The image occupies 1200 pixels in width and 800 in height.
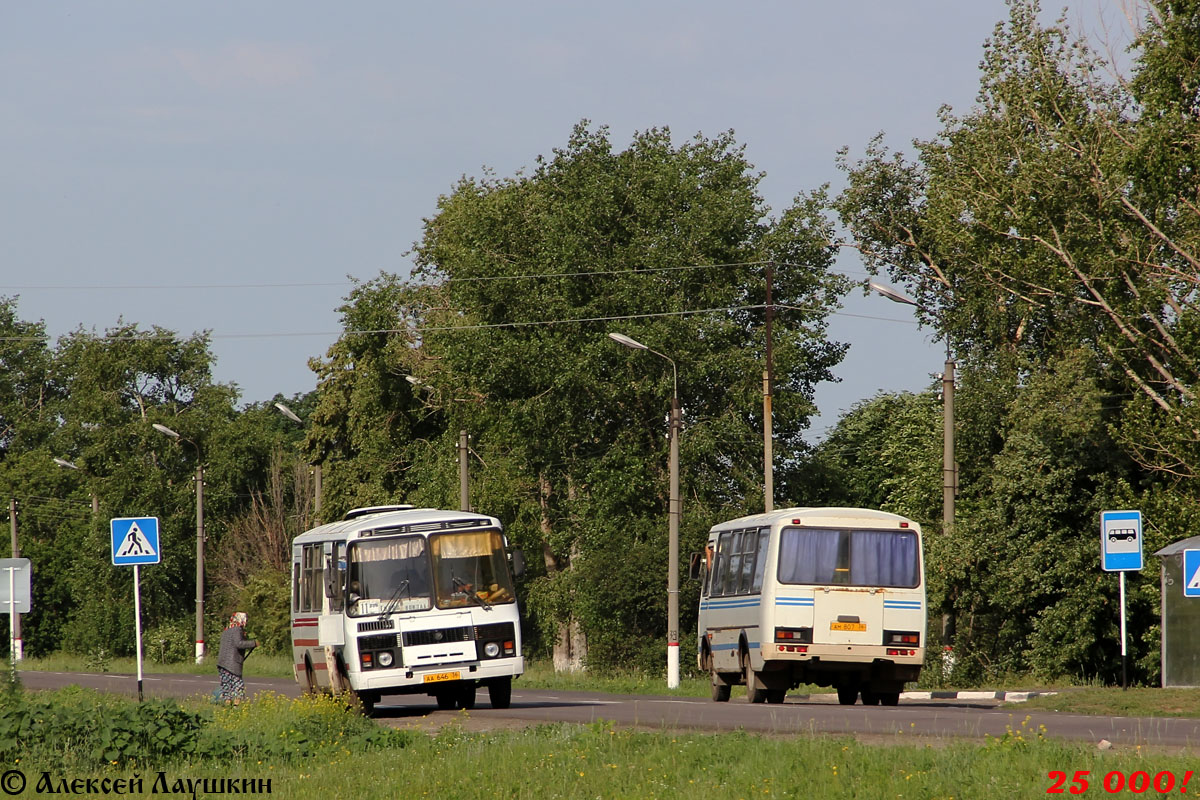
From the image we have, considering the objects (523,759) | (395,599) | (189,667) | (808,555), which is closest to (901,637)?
(808,555)

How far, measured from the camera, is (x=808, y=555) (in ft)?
82.1

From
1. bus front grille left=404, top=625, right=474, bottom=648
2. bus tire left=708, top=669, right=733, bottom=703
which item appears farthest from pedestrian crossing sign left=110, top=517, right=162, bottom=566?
bus tire left=708, top=669, right=733, bottom=703

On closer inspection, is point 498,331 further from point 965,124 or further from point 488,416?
point 965,124

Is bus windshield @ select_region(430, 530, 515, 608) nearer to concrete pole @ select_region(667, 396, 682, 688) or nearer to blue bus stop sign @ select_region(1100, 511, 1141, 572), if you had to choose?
blue bus stop sign @ select_region(1100, 511, 1141, 572)

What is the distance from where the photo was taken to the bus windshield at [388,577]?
A: 2314cm

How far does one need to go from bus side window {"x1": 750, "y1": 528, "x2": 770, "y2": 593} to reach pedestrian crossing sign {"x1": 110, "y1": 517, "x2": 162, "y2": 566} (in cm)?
890

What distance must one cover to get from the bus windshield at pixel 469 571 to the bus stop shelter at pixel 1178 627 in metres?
10.6

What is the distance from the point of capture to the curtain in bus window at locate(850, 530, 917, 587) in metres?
25.0

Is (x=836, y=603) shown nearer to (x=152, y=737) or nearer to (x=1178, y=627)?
(x=1178, y=627)

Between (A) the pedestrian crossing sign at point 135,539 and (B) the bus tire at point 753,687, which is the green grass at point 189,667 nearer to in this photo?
(A) the pedestrian crossing sign at point 135,539

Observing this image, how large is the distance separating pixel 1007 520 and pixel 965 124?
13107 mm

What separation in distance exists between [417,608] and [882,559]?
273 inches

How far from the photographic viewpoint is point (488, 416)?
52406mm

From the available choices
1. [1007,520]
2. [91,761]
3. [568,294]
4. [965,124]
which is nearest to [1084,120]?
[965,124]
